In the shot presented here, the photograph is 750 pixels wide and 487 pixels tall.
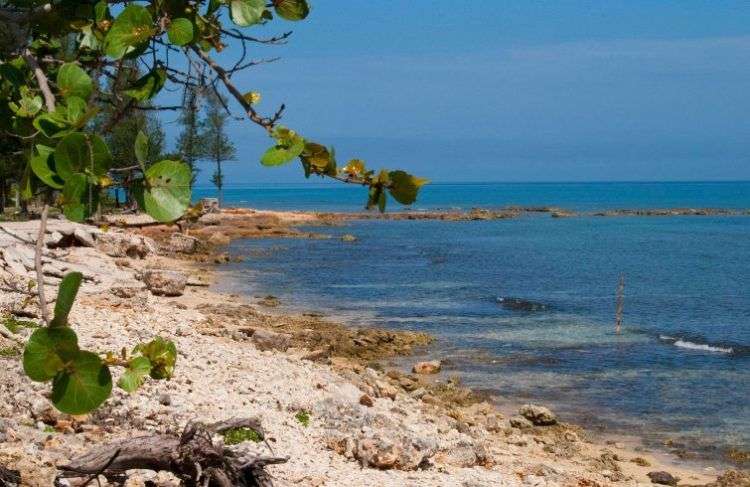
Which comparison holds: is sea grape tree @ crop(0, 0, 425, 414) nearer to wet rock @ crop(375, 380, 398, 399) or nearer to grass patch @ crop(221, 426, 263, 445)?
grass patch @ crop(221, 426, 263, 445)

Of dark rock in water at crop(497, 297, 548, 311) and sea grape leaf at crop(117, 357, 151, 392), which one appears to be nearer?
sea grape leaf at crop(117, 357, 151, 392)

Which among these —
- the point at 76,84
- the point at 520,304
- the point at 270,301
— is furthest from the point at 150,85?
the point at 520,304

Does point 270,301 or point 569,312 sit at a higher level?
point 270,301

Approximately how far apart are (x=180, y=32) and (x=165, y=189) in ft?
1.56

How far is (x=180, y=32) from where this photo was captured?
2631 mm

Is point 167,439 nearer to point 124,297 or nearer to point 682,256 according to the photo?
point 124,297

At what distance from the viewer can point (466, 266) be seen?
41656 mm

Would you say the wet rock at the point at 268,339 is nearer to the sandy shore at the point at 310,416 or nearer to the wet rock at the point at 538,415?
the sandy shore at the point at 310,416

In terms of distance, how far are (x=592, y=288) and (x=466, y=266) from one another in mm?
8011

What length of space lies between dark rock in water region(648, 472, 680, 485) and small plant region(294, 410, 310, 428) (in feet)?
15.1

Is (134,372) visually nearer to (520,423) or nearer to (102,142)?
(102,142)

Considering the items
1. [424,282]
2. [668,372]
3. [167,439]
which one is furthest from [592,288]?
[167,439]

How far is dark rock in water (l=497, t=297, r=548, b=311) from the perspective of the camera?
27.9 meters

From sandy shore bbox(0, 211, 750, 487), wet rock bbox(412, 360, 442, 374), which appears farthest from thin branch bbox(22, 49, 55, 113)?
wet rock bbox(412, 360, 442, 374)
